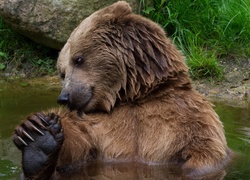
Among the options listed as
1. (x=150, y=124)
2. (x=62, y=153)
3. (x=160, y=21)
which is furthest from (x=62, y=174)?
(x=160, y=21)

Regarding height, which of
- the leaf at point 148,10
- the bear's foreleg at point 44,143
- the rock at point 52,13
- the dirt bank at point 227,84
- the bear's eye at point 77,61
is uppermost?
the bear's eye at point 77,61

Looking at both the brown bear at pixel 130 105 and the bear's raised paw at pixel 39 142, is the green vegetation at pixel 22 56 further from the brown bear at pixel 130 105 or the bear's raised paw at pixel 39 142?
the bear's raised paw at pixel 39 142

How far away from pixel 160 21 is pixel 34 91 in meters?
2.06

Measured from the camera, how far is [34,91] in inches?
305

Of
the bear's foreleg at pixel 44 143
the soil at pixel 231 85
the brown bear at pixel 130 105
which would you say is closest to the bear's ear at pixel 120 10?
the brown bear at pixel 130 105

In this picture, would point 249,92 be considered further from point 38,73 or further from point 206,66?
point 38,73

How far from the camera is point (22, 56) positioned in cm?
898

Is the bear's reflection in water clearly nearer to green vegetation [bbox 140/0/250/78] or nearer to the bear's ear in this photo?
the bear's ear

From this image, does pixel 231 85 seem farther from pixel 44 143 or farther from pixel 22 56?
pixel 44 143

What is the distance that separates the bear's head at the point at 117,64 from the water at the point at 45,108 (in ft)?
1.67

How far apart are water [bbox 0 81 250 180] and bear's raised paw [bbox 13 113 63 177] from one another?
410 millimetres

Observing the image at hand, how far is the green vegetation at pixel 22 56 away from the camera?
8.78 metres

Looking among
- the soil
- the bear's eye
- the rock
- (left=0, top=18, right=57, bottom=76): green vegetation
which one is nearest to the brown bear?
the bear's eye

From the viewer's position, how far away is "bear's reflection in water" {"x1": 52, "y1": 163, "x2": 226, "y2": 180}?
445 cm
